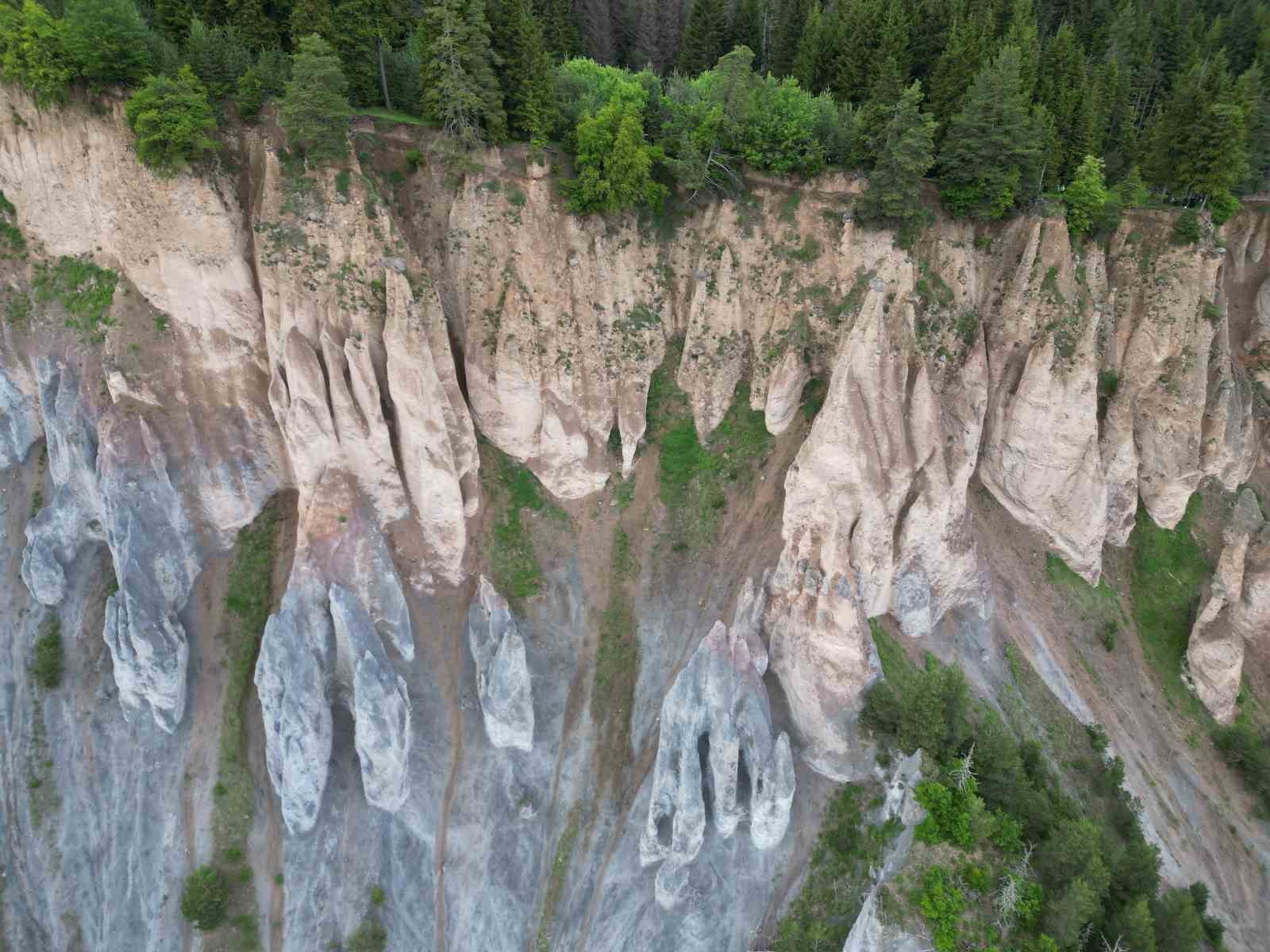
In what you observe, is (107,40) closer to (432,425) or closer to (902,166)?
(432,425)

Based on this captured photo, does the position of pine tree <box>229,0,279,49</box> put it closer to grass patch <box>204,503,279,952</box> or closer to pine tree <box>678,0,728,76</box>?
grass patch <box>204,503,279,952</box>

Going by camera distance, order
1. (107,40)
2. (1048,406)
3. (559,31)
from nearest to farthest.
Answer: (107,40), (1048,406), (559,31)

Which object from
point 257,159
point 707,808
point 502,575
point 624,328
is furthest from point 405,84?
point 707,808

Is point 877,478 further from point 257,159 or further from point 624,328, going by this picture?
point 257,159

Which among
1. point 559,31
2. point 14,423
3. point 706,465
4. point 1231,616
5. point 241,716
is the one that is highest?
point 559,31

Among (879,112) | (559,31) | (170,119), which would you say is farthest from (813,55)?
(170,119)

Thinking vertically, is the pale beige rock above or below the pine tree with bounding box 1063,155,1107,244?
below

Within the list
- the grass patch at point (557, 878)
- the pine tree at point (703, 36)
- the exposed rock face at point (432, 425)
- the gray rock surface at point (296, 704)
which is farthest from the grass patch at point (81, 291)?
the pine tree at point (703, 36)

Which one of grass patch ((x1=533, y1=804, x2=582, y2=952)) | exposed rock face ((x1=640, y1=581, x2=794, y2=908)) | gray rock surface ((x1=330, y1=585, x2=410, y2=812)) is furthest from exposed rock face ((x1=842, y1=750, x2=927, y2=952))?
gray rock surface ((x1=330, y1=585, x2=410, y2=812))
